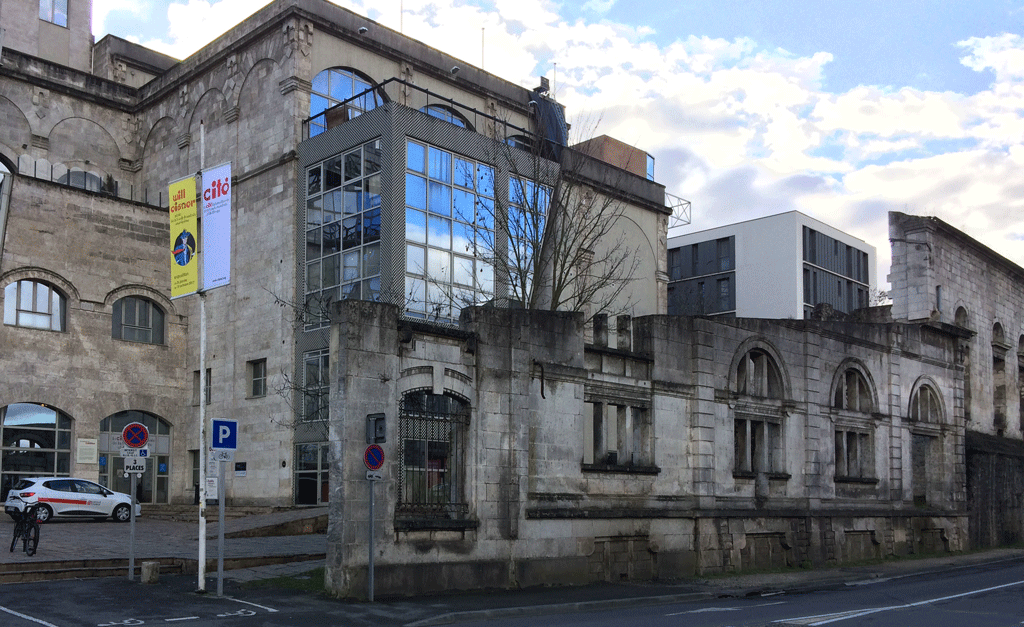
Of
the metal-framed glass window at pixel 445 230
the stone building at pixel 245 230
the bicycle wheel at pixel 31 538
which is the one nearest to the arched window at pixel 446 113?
the stone building at pixel 245 230

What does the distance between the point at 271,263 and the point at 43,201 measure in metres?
8.28

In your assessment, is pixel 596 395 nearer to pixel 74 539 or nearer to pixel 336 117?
pixel 74 539

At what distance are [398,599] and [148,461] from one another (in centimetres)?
2572

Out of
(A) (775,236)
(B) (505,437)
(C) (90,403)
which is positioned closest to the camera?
(B) (505,437)

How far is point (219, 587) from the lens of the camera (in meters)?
16.8

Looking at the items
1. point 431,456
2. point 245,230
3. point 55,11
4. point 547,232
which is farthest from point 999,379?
point 55,11

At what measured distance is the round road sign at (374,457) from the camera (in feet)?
54.9

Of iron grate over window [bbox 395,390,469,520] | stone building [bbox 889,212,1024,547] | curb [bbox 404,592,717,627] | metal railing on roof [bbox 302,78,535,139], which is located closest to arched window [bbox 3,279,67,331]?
metal railing on roof [bbox 302,78,535,139]

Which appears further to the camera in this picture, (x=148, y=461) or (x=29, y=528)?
(x=148, y=461)

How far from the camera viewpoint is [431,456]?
1939cm

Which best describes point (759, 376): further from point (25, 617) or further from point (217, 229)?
point (25, 617)

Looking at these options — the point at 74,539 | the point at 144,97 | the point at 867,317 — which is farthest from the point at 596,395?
the point at 144,97

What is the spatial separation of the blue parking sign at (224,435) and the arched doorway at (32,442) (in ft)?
75.2

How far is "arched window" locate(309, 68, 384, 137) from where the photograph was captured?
37469 mm
